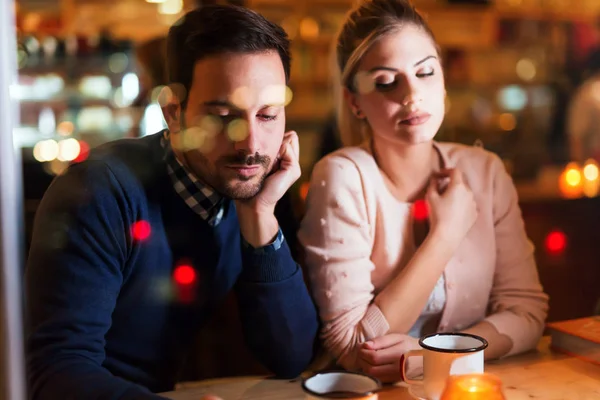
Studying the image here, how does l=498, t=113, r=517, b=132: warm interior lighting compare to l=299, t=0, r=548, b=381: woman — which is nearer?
l=299, t=0, r=548, b=381: woman

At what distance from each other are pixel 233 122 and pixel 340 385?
44cm

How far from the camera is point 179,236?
110cm

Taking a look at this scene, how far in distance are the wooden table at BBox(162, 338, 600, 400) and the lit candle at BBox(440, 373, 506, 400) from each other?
0.18 meters

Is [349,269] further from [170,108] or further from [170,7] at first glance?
[170,7]

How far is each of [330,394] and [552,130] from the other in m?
1.07

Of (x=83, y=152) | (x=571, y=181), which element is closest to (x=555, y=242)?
(x=571, y=181)

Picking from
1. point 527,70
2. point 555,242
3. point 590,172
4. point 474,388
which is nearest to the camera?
point 474,388

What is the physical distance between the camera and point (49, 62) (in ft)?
3.81

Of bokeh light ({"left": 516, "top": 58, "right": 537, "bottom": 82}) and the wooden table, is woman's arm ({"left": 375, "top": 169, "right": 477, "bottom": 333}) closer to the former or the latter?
the wooden table

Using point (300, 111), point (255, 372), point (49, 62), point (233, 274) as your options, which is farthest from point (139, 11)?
point (255, 372)

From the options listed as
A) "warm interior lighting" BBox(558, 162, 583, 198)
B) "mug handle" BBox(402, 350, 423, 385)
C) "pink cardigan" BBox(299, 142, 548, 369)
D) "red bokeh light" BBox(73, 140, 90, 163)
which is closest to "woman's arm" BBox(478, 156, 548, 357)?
"pink cardigan" BBox(299, 142, 548, 369)

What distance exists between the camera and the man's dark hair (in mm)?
1026

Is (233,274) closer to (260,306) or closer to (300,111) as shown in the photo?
(260,306)

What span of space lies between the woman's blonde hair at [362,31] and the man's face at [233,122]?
0.17 metres
